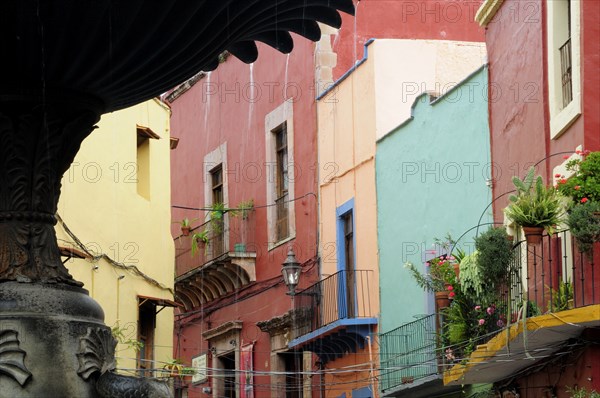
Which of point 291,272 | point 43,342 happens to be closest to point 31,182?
point 43,342

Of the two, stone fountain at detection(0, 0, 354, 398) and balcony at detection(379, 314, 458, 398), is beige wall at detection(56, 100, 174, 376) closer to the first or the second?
balcony at detection(379, 314, 458, 398)

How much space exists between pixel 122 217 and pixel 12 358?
1644cm

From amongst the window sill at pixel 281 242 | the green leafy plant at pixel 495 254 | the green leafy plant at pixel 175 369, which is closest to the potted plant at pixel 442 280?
the green leafy plant at pixel 495 254

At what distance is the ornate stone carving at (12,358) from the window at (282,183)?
23914 mm

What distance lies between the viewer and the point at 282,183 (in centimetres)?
3134

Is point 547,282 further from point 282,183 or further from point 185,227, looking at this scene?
point 185,227

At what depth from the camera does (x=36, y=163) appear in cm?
716

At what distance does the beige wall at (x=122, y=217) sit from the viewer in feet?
70.9

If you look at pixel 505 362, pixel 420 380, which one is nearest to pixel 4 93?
pixel 505 362

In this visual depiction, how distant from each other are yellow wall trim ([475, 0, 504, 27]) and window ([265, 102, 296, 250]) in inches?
394

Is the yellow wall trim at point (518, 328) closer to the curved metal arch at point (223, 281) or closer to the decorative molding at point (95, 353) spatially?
the decorative molding at point (95, 353)

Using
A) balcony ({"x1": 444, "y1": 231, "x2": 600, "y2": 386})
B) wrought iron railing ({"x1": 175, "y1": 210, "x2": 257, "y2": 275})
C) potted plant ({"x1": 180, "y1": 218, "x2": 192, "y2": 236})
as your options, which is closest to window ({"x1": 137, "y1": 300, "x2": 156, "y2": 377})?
balcony ({"x1": 444, "y1": 231, "x2": 600, "y2": 386})

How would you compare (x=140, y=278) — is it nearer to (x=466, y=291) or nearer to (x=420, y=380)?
(x=420, y=380)

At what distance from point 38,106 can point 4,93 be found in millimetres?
159
